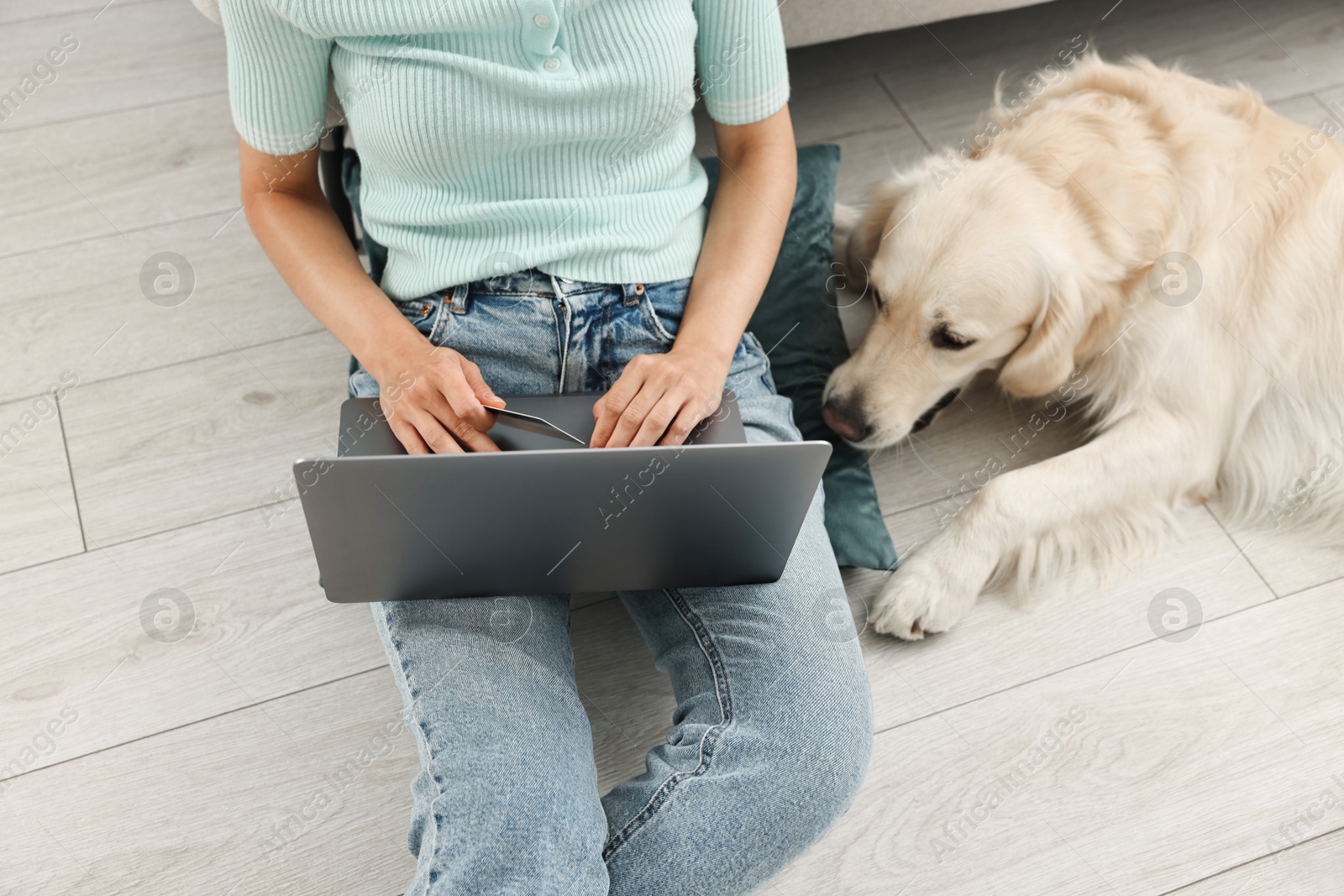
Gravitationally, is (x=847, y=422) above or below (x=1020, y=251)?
below

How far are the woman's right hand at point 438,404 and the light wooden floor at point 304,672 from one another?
48 centimetres

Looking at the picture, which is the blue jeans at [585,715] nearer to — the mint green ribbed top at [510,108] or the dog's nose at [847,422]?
the mint green ribbed top at [510,108]

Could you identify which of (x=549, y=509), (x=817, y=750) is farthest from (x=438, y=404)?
(x=817, y=750)

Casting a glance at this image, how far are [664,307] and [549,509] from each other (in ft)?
1.06

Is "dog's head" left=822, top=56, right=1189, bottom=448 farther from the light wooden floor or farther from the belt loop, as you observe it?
the belt loop

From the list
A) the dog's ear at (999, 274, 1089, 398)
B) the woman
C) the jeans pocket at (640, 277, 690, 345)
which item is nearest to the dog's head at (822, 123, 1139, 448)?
the dog's ear at (999, 274, 1089, 398)

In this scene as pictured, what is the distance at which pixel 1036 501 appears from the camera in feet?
4.22

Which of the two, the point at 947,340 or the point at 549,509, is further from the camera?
the point at 947,340

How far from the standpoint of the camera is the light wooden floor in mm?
1111

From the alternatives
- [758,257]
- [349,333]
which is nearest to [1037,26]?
[758,257]

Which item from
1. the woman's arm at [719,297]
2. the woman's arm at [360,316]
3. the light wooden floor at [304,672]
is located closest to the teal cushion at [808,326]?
the light wooden floor at [304,672]

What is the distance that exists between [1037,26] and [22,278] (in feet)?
6.77

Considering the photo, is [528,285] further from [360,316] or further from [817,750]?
[817,750]

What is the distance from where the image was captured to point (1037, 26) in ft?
6.64
